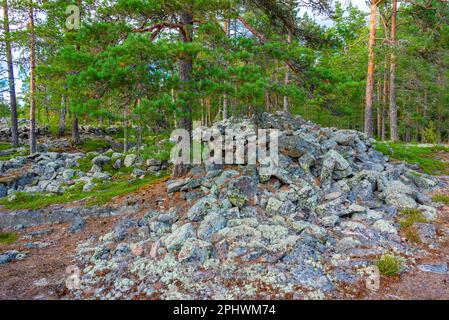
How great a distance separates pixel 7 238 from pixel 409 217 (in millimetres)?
9524

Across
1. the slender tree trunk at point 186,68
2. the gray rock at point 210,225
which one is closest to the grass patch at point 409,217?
the gray rock at point 210,225

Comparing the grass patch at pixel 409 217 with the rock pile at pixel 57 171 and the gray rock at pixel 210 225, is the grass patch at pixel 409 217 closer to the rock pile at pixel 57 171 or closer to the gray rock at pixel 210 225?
the gray rock at pixel 210 225

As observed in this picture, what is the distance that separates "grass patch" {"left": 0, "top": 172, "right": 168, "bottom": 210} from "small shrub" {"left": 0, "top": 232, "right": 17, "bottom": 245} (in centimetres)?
155

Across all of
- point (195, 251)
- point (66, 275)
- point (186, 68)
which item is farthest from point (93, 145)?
point (195, 251)

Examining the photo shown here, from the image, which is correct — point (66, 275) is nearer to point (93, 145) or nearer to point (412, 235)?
point (412, 235)

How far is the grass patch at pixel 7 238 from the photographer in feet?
21.5

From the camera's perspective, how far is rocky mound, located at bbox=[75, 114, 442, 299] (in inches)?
167

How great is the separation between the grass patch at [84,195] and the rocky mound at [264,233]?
6.78 ft

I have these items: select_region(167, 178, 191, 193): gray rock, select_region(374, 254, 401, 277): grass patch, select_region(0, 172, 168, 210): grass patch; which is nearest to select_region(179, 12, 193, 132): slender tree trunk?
select_region(167, 178, 191, 193): gray rock

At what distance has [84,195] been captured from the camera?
9297 millimetres

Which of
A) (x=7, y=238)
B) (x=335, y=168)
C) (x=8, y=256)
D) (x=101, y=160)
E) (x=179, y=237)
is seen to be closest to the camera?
(x=179, y=237)

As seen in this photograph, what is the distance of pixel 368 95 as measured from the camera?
46.9ft

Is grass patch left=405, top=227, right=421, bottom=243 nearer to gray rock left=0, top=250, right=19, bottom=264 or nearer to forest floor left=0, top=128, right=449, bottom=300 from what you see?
forest floor left=0, top=128, right=449, bottom=300

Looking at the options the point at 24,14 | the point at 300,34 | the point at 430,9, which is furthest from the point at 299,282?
the point at 24,14
